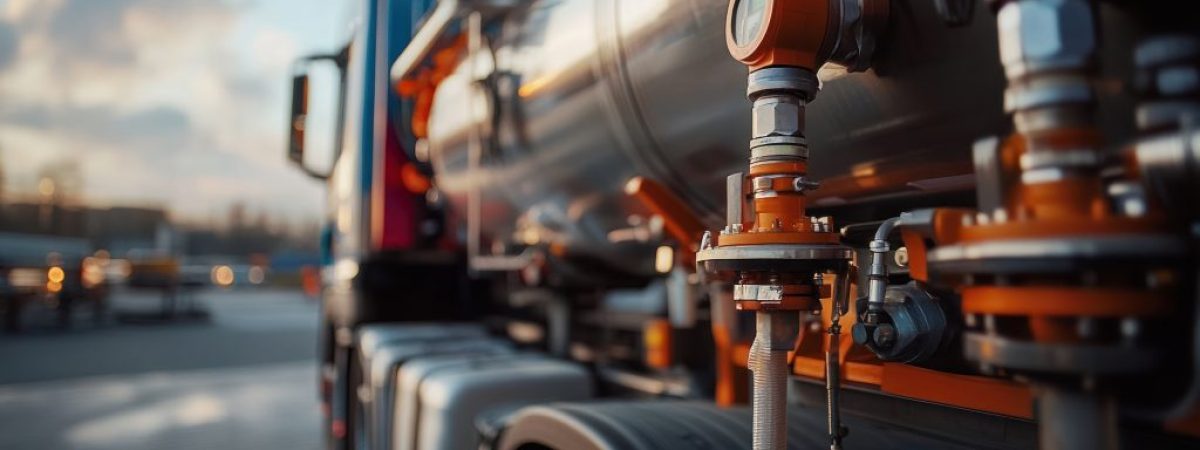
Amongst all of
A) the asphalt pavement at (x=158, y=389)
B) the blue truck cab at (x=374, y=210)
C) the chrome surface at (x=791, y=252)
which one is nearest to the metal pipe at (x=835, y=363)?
the chrome surface at (x=791, y=252)

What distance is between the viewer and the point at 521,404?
2305 mm

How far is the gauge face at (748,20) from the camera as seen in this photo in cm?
98

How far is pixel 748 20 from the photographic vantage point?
40.0 inches

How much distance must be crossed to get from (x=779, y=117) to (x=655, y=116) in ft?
1.77

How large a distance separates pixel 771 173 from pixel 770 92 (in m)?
0.10

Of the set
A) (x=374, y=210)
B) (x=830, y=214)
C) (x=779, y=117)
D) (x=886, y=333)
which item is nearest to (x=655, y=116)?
(x=830, y=214)

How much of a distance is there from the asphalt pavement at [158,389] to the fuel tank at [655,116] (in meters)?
3.63

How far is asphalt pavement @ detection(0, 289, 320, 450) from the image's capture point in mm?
5332

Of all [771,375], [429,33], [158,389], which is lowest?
[158,389]

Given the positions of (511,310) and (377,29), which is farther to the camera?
(511,310)

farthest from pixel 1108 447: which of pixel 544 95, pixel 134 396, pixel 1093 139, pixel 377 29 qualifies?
pixel 134 396

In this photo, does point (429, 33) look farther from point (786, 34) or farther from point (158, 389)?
point (158, 389)

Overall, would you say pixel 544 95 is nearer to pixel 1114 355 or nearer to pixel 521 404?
pixel 521 404

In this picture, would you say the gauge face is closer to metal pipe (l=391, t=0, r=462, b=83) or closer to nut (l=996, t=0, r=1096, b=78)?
nut (l=996, t=0, r=1096, b=78)
